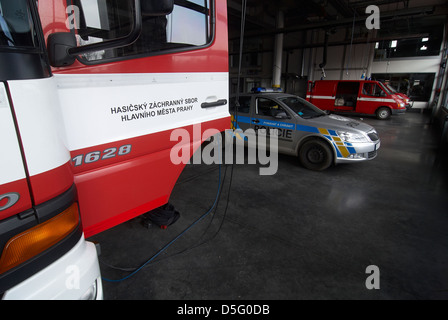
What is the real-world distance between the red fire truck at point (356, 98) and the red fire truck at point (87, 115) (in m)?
12.7

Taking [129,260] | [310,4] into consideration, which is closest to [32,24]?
[129,260]

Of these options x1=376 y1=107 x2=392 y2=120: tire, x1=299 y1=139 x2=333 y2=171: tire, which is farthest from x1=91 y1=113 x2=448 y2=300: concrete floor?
x1=376 y1=107 x2=392 y2=120: tire

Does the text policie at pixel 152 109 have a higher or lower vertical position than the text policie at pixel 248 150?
higher

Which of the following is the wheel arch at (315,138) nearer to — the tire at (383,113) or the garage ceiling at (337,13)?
the garage ceiling at (337,13)

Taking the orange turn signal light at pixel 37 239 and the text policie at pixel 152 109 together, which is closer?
the orange turn signal light at pixel 37 239

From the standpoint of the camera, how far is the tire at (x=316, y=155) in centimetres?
479

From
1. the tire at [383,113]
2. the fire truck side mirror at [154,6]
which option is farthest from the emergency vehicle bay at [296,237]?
the tire at [383,113]

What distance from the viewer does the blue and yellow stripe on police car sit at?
457 centimetres

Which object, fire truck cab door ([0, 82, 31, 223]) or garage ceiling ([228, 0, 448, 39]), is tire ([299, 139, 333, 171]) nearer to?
fire truck cab door ([0, 82, 31, 223])

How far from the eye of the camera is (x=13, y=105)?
899 millimetres

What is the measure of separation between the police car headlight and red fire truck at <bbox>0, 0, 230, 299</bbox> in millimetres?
2984

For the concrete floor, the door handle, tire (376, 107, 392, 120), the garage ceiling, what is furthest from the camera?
tire (376, 107, 392, 120)

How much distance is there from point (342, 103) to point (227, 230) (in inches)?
517

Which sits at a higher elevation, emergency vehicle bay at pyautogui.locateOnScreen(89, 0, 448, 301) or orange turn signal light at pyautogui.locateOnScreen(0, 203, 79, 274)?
orange turn signal light at pyautogui.locateOnScreen(0, 203, 79, 274)
